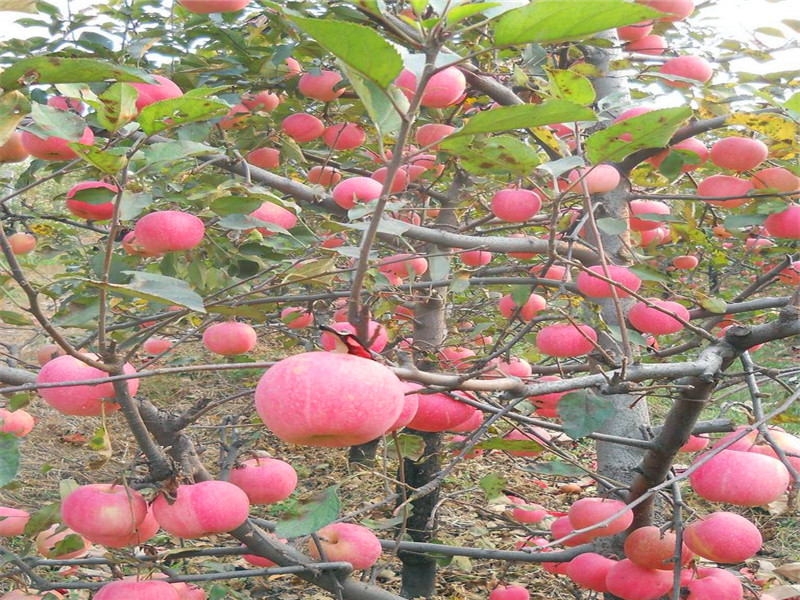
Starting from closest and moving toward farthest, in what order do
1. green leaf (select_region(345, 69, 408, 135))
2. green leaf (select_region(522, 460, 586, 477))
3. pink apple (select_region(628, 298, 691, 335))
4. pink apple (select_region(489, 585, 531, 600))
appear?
green leaf (select_region(345, 69, 408, 135)) → green leaf (select_region(522, 460, 586, 477)) → pink apple (select_region(628, 298, 691, 335)) → pink apple (select_region(489, 585, 531, 600))

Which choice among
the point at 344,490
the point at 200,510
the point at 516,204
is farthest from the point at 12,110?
the point at 344,490

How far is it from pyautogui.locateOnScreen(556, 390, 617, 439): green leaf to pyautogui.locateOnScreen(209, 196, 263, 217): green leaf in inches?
23.8

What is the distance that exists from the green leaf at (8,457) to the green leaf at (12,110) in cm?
39

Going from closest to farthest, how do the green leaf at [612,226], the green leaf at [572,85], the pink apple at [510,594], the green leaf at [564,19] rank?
1. the green leaf at [564,19]
2. the green leaf at [572,85]
3. the green leaf at [612,226]
4. the pink apple at [510,594]

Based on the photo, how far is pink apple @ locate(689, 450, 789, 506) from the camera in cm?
104

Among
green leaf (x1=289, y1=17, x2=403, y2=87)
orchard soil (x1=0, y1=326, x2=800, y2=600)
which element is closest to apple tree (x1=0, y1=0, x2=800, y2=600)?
green leaf (x1=289, y1=17, x2=403, y2=87)

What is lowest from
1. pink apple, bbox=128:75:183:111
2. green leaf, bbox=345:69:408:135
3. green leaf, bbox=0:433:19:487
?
green leaf, bbox=0:433:19:487

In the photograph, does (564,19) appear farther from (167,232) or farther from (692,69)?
(692,69)

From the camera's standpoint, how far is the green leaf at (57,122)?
91 cm

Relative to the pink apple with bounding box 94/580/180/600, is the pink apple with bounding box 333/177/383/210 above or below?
above

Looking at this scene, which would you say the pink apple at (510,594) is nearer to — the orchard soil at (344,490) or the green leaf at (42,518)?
the orchard soil at (344,490)

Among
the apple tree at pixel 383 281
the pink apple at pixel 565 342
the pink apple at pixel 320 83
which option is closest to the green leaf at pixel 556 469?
the apple tree at pixel 383 281

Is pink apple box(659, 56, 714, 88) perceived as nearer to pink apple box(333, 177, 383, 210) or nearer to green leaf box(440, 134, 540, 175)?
pink apple box(333, 177, 383, 210)

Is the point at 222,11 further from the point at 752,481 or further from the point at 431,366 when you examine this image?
the point at 752,481
